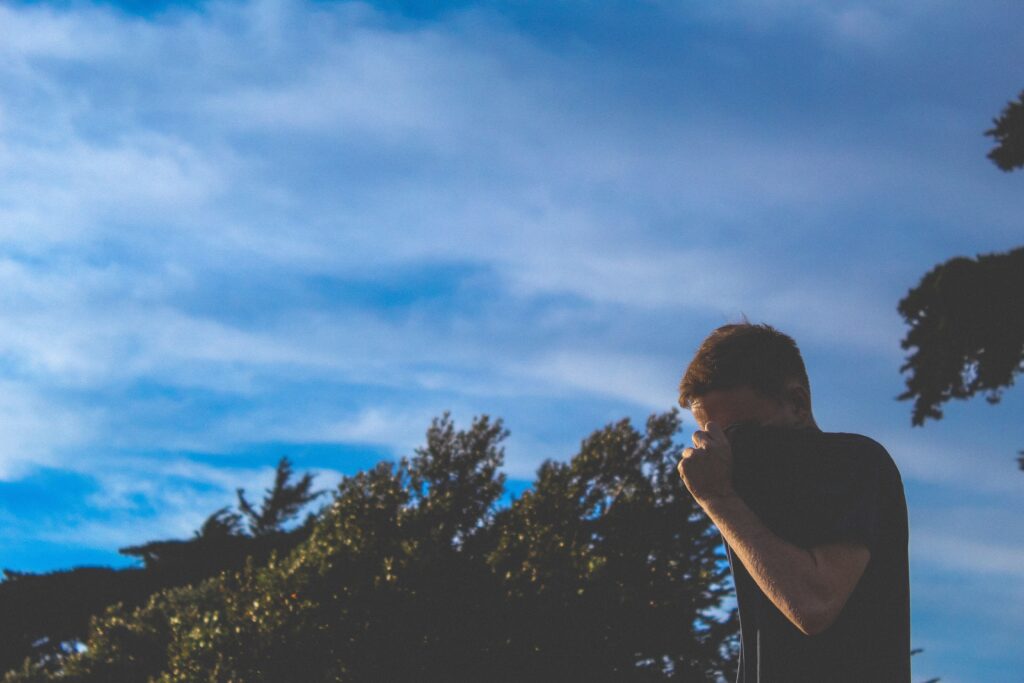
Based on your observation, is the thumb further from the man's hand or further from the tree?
the tree

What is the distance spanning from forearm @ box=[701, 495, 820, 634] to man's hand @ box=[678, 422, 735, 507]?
5 cm

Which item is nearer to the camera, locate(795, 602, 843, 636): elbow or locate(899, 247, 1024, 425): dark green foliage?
locate(795, 602, 843, 636): elbow

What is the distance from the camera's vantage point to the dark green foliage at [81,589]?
2406 centimetres

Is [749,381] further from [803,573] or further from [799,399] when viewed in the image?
[803,573]

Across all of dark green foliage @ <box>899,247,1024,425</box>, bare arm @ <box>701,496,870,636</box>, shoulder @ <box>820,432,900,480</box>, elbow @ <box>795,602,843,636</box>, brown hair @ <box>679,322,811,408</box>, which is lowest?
elbow @ <box>795,602,843,636</box>

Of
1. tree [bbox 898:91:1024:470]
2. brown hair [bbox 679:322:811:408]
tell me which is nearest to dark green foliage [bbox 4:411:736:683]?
tree [bbox 898:91:1024:470]

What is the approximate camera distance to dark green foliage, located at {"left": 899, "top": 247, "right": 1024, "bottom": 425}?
39.1 ft

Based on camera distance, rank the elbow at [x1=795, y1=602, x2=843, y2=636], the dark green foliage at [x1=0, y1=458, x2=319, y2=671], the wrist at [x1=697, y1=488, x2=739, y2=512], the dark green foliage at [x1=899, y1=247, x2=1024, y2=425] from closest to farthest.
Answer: the elbow at [x1=795, y1=602, x2=843, y2=636] → the wrist at [x1=697, y1=488, x2=739, y2=512] → the dark green foliage at [x1=899, y1=247, x2=1024, y2=425] → the dark green foliage at [x1=0, y1=458, x2=319, y2=671]

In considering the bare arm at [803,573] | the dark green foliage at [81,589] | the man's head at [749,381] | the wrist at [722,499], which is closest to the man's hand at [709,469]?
the wrist at [722,499]

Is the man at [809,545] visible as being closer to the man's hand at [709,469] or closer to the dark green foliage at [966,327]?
the man's hand at [709,469]

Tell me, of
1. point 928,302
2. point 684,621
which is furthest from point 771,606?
point 684,621

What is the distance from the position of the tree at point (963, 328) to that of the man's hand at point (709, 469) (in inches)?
441

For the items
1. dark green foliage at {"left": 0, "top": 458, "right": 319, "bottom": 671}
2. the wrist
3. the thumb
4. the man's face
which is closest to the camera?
the wrist

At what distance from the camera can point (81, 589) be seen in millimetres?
24500
